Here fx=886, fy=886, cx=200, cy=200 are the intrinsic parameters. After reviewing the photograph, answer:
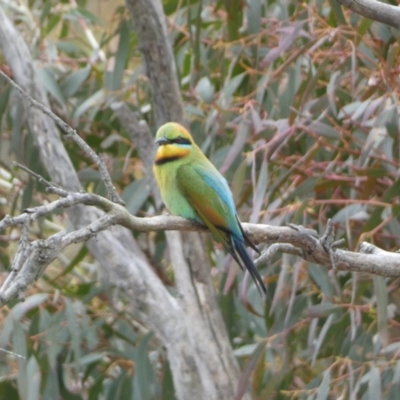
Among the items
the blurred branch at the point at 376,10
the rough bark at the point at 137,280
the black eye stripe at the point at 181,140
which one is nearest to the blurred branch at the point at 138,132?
the rough bark at the point at 137,280

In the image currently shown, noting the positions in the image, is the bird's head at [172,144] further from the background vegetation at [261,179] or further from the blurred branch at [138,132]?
the blurred branch at [138,132]

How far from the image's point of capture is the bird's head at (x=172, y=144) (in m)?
2.23

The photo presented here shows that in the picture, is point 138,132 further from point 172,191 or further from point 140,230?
point 140,230

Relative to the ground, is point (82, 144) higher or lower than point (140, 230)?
higher

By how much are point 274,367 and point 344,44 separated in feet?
3.46

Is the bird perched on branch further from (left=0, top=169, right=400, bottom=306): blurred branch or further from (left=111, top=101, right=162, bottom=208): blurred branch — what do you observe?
(left=111, top=101, right=162, bottom=208): blurred branch

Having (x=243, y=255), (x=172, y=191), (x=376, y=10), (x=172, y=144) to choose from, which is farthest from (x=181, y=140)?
(x=376, y=10)

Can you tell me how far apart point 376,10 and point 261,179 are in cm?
73

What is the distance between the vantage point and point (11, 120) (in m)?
3.14

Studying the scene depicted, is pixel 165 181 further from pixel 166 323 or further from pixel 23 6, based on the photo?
pixel 23 6

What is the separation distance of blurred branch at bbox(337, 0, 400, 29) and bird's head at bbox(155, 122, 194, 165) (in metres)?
0.73

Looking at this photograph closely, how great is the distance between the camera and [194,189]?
2.14 meters

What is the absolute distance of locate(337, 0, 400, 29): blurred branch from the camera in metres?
1.61

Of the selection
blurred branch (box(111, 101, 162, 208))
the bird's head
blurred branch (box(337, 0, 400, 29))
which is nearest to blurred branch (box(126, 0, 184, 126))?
blurred branch (box(111, 101, 162, 208))
